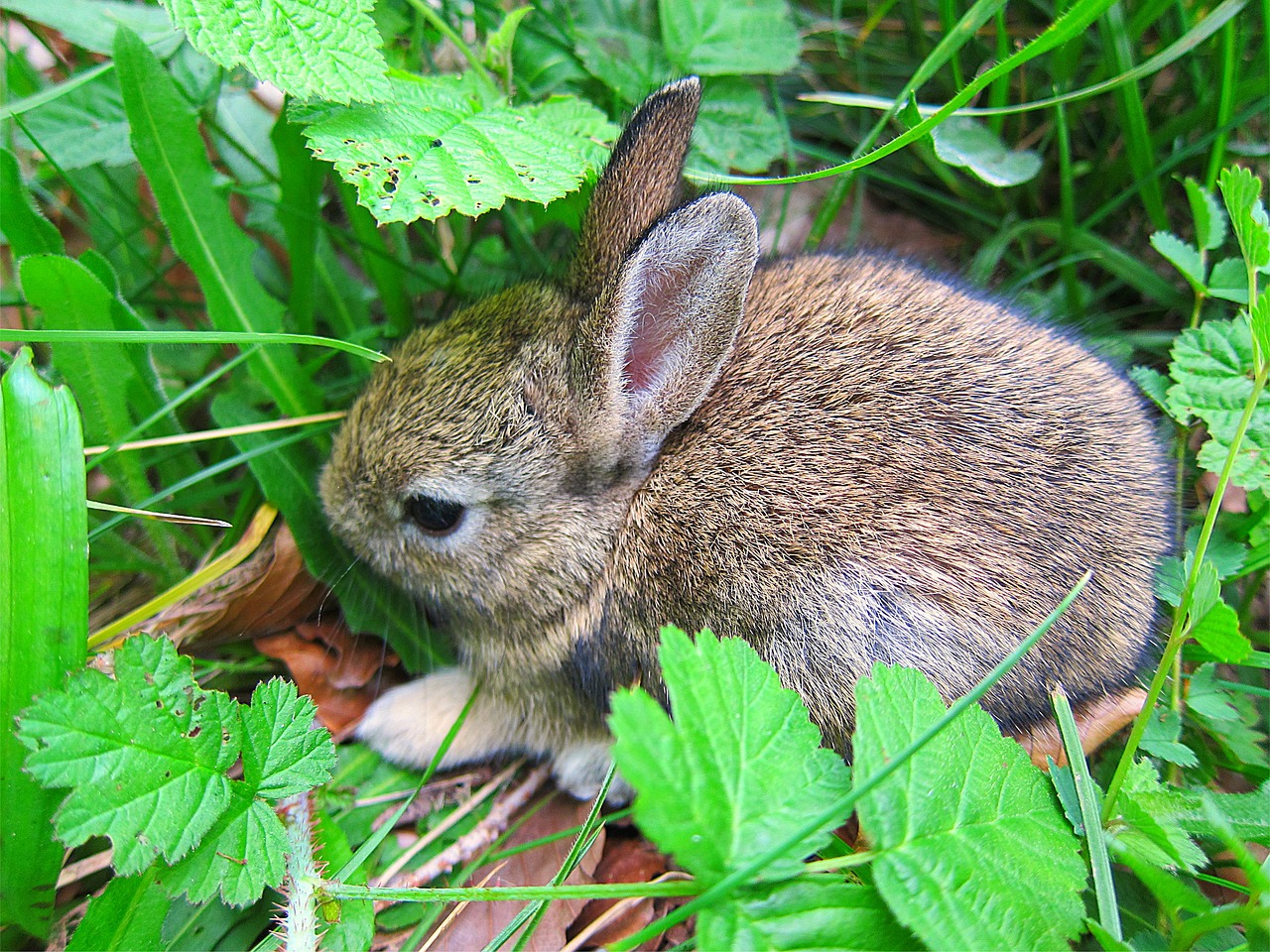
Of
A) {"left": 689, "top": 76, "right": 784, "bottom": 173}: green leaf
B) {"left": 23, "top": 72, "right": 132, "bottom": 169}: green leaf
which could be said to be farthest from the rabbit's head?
{"left": 23, "top": 72, "right": 132, "bottom": 169}: green leaf

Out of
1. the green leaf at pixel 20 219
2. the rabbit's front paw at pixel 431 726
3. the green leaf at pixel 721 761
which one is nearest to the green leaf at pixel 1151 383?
the green leaf at pixel 721 761

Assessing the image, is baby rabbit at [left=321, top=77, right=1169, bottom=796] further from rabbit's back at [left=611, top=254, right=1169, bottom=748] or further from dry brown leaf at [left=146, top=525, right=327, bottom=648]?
dry brown leaf at [left=146, top=525, right=327, bottom=648]

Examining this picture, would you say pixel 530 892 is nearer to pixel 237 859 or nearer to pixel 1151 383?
pixel 237 859

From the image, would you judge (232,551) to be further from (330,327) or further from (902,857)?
(902,857)

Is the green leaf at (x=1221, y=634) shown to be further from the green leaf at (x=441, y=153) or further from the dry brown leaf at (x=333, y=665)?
the dry brown leaf at (x=333, y=665)

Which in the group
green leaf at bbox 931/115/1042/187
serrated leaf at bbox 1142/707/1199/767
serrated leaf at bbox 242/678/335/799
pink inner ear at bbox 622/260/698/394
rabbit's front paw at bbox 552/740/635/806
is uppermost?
green leaf at bbox 931/115/1042/187

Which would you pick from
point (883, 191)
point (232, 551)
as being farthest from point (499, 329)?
point (883, 191)

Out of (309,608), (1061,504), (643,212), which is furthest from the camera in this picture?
(309,608)
